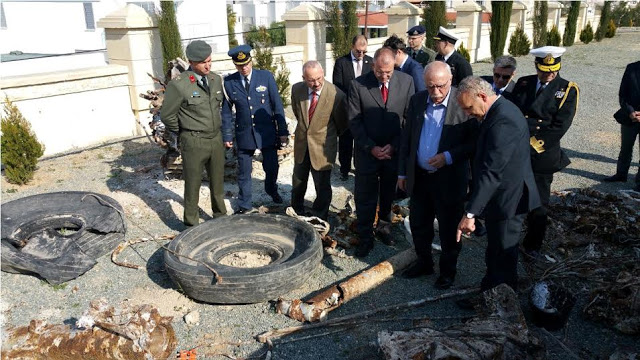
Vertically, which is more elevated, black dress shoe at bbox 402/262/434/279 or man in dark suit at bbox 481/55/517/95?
man in dark suit at bbox 481/55/517/95

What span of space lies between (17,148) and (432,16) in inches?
506

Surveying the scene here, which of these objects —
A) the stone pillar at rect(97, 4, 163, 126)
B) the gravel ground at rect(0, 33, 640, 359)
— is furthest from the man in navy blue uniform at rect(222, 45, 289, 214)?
the stone pillar at rect(97, 4, 163, 126)

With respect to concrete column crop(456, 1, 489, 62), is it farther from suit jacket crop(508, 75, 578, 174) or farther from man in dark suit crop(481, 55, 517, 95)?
suit jacket crop(508, 75, 578, 174)

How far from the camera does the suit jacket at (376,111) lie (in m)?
4.64

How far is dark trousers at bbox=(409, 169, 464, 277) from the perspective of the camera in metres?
4.14

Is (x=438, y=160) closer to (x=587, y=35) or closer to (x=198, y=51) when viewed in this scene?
(x=198, y=51)

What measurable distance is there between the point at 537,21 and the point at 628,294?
68.0 ft

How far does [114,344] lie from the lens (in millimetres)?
3445

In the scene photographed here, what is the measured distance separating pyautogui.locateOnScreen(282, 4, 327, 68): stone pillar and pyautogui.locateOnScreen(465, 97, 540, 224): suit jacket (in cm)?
948

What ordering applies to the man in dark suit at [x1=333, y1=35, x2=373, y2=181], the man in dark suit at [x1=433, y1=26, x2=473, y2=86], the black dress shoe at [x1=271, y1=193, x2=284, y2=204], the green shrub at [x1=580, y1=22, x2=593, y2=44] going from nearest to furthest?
the man in dark suit at [x1=433, y1=26, x2=473, y2=86], the black dress shoe at [x1=271, y1=193, x2=284, y2=204], the man in dark suit at [x1=333, y1=35, x2=373, y2=181], the green shrub at [x1=580, y1=22, x2=593, y2=44]

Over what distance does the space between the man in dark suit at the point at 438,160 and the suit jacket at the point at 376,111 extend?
Answer: 0.40 meters

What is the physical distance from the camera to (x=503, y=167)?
341 cm

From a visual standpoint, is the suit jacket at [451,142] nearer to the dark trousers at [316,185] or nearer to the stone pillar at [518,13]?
the dark trousers at [316,185]

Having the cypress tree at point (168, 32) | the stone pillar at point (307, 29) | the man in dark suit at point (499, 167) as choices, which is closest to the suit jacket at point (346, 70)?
the man in dark suit at point (499, 167)
